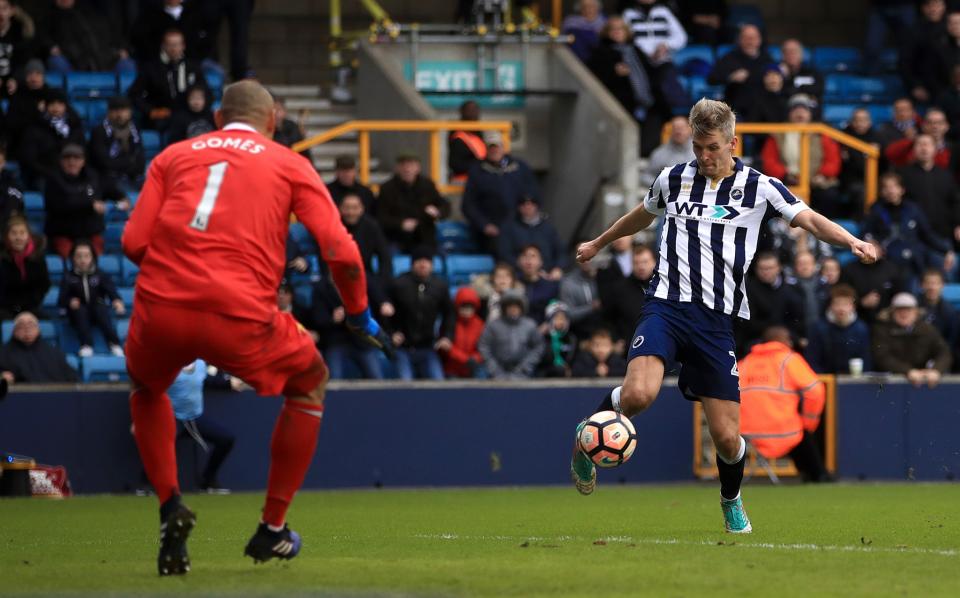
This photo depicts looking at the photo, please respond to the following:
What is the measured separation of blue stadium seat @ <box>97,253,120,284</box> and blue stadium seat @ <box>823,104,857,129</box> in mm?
9770

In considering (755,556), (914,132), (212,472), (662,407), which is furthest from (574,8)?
(755,556)

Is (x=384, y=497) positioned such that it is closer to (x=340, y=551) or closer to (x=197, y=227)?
(x=340, y=551)

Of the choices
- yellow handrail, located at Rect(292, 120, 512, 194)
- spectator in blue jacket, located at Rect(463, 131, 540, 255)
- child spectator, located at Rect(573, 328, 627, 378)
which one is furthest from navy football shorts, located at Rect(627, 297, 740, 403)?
yellow handrail, located at Rect(292, 120, 512, 194)

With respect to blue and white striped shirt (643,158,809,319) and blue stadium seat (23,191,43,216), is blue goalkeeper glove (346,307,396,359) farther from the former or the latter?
blue stadium seat (23,191,43,216)

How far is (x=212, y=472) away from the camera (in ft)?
52.6

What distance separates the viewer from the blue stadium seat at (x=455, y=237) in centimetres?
1953

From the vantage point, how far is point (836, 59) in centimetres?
2427

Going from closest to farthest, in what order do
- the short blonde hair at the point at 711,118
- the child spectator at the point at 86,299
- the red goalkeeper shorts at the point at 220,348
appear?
1. the red goalkeeper shorts at the point at 220,348
2. the short blonde hair at the point at 711,118
3. the child spectator at the point at 86,299

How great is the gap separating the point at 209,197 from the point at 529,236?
11.7 meters

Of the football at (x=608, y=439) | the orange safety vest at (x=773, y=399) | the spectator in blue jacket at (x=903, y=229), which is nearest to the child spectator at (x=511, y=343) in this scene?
the orange safety vest at (x=773, y=399)

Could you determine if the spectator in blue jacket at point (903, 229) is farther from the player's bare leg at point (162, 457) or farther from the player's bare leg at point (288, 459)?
the player's bare leg at point (162, 457)

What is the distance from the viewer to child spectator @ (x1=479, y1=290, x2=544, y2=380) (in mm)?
17047

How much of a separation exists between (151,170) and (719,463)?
3.83m

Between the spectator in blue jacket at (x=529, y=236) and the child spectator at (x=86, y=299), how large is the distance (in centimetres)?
417
